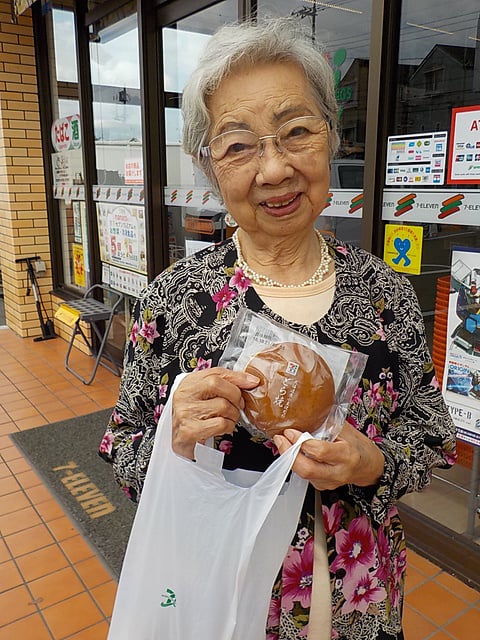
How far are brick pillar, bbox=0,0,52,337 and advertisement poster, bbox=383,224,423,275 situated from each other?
4986 mm

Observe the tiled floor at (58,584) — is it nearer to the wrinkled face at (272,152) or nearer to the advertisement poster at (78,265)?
the wrinkled face at (272,152)

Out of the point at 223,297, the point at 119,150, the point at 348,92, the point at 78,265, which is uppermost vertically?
the point at 348,92

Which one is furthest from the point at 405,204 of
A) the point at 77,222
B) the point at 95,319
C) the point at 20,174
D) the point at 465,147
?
the point at 20,174

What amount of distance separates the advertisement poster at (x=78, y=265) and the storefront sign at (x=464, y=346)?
441 cm

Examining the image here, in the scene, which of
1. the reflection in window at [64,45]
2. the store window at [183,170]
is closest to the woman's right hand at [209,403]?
the store window at [183,170]

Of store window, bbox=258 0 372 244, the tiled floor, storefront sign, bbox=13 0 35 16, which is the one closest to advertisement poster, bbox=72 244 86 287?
storefront sign, bbox=13 0 35 16

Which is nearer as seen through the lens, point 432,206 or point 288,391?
point 288,391

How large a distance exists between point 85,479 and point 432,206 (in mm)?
2575

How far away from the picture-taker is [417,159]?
8.29 feet

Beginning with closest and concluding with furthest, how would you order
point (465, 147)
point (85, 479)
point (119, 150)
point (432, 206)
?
point (465, 147), point (432, 206), point (85, 479), point (119, 150)

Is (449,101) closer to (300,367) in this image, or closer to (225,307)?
(225,307)

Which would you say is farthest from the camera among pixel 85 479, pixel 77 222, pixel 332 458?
pixel 77 222

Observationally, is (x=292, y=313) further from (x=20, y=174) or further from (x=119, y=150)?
(x=20, y=174)

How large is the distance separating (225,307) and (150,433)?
1.05 ft
